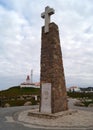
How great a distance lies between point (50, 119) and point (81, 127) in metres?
2.72

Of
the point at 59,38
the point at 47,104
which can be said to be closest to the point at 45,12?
the point at 59,38

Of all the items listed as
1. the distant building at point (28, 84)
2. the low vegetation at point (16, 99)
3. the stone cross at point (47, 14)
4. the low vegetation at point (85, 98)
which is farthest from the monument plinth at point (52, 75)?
the distant building at point (28, 84)

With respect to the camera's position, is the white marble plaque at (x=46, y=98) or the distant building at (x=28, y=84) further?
the distant building at (x=28, y=84)

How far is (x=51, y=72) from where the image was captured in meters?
14.1

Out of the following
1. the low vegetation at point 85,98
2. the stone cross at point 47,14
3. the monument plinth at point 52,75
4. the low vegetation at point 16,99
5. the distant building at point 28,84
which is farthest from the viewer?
the distant building at point 28,84

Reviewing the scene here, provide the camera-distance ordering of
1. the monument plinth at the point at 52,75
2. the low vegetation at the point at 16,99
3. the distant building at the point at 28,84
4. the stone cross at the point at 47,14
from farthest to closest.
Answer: the distant building at the point at 28,84 → the low vegetation at the point at 16,99 → the stone cross at the point at 47,14 → the monument plinth at the point at 52,75

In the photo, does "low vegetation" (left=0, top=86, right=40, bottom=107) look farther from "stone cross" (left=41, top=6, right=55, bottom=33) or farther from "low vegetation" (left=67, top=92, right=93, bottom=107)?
"stone cross" (left=41, top=6, right=55, bottom=33)

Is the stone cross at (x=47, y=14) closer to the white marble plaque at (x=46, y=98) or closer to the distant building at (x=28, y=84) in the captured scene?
the white marble plaque at (x=46, y=98)

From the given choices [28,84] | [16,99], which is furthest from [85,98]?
[28,84]

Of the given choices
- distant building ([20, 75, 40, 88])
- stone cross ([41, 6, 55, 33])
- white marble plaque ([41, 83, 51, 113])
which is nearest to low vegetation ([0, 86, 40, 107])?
white marble plaque ([41, 83, 51, 113])

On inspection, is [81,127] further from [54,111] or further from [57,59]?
[57,59]

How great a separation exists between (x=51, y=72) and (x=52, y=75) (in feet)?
0.64

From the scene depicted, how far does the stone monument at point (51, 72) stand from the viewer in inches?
551

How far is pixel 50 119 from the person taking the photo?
12.5 metres
